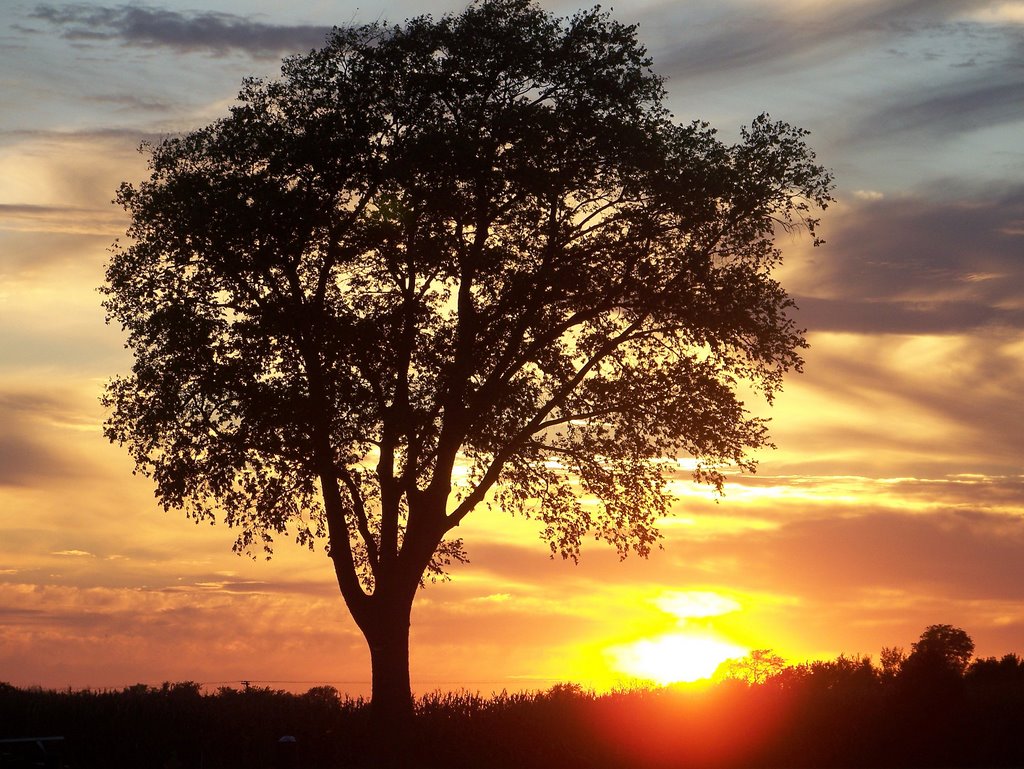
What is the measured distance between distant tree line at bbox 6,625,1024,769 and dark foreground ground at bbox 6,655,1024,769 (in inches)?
1.3

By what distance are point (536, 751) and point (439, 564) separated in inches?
278

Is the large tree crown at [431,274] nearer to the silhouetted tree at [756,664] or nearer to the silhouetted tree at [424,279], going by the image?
the silhouetted tree at [424,279]

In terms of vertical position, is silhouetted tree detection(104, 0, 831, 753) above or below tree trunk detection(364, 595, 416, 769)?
above

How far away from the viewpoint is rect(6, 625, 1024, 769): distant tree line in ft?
90.1

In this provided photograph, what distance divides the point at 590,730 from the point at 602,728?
28 centimetres

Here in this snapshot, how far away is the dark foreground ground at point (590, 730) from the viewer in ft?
90.0

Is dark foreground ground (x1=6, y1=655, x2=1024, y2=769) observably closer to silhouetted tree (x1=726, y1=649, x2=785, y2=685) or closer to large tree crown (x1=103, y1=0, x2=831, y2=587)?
large tree crown (x1=103, y1=0, x2=831, y2=587)

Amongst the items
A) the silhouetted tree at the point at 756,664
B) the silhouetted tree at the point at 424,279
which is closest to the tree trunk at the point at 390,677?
the silhouetted tree at the point at 424,279

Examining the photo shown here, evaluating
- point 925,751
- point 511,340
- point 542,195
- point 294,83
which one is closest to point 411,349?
point 511,340

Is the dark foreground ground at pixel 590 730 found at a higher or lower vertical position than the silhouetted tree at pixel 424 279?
lower

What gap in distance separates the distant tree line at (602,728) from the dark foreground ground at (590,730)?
0.03m

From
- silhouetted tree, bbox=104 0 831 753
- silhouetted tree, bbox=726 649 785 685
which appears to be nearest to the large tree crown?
silhouetted tree, bbox=104 0 831 753

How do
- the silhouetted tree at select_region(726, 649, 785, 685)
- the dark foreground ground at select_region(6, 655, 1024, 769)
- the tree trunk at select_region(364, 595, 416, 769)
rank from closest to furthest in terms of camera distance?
the dark foreground ground at select_region(6, 655, 1024, 769), the tree trunk at select_region(364, 595, 416, 769), the silhouetted tree at select_region(726, 649, 785, 685)

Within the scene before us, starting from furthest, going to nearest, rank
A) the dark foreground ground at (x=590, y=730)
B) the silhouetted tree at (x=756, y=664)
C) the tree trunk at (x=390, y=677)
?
1. the silhouetted tree at (x=756, y=664)
2. the tree trunk at (x=390, y=677)
3. the dark foreground ground at (x=590, y=730)
